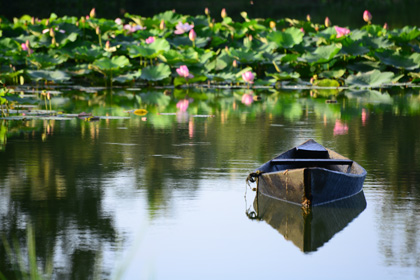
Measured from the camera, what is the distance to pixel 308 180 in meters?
5.20

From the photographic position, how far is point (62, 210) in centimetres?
529

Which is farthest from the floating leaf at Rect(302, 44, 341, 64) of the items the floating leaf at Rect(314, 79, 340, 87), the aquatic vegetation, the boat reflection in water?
the boat reflection in water

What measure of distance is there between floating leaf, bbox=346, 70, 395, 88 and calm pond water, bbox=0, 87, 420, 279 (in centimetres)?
297

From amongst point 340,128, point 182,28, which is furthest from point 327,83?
point 340,128

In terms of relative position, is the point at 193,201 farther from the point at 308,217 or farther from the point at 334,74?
the point at 334,74

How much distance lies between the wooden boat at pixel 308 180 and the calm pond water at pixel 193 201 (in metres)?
0.11

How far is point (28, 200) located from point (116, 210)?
643 millimetres

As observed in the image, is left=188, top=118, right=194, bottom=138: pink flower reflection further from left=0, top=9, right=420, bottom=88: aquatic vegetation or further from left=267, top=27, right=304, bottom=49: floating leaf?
left=267, top=27, right=304, bottom=49: floating leaf

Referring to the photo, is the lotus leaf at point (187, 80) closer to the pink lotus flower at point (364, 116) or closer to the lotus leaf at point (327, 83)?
the lotus leaf at point (327, 83)

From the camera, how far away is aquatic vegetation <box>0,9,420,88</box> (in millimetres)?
13242

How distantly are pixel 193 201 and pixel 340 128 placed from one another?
3729mm

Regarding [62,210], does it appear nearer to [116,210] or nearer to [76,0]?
[116,210]

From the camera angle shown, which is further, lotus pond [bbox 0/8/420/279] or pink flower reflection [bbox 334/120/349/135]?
pink flower reflection [bbox 334/120/349/135]

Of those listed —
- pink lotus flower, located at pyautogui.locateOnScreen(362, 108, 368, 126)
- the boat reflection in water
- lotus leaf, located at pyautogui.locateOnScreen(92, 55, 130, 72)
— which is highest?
lotus leaf, located at pyautogui.locateOnScreen(92, 55, 130, 72)
